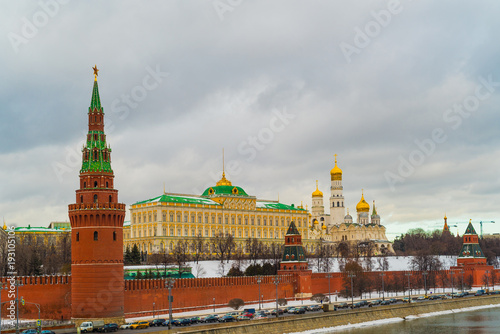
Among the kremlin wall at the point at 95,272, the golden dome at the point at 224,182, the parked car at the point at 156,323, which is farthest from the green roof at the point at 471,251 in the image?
the parked car at the point at 156,323

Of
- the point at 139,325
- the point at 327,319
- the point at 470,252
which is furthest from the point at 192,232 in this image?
the point at 139,325

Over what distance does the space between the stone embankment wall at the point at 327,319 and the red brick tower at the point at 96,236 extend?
10.8 meters

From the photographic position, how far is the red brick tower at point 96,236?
59344 mm

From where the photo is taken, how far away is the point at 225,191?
152 meters

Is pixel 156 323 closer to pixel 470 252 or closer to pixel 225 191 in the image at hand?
pixel 470 252

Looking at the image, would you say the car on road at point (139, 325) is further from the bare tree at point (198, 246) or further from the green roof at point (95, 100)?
the bare tree at point (198, 246)

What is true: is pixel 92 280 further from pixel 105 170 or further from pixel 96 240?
pixel 105 170

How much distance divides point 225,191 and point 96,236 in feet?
304

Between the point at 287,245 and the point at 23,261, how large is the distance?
108ft

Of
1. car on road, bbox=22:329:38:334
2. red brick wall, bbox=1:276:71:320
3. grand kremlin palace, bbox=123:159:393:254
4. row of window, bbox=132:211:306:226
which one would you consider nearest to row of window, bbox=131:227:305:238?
grand kremlin palace, bbox=123:159:393:254

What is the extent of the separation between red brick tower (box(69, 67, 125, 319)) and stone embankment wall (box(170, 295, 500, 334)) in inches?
425

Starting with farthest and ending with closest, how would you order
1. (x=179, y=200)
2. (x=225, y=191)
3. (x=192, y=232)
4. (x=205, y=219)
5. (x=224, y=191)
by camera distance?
(x=225, y=191) < (x=224, y=191) < (x=205, y=219) < (x=192, y=232) < (x=179, y=200)

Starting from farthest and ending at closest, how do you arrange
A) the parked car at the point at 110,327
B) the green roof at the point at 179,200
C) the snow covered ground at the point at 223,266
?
the green roof at the point at 179,200 → the snow covered ground at the point at 223,266 → the parked car at the point at 110,327

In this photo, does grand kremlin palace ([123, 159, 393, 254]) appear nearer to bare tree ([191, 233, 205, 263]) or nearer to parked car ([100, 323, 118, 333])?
bare tree ([191, 233, 205, 263])
